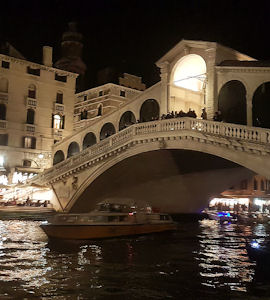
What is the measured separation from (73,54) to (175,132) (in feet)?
110

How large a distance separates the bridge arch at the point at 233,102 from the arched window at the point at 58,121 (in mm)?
20494

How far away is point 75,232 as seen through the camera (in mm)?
17641

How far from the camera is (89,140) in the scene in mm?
33250

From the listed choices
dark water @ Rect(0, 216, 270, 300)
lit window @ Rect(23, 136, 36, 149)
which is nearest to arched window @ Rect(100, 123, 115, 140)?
lit window @ Rect(23, 136, 36, 149)

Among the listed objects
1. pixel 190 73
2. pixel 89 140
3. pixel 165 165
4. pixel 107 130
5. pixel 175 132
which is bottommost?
pixel 165 165

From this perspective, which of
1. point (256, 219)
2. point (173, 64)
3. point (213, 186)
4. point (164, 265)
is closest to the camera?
point (164, 265)

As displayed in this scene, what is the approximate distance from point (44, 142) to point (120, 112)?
37.2ft

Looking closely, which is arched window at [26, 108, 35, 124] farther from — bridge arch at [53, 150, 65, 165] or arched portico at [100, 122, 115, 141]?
arched portico at [100, 122, 115, 141]

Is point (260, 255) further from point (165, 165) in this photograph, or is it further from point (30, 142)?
point (30, 142)

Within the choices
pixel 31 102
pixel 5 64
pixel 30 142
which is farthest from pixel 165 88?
pixel 5 64

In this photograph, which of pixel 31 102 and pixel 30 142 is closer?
pixel 31 102

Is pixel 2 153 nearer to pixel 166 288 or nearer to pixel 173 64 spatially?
pixel 173 64

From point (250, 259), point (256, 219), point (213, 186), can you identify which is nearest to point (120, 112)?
point (213, 186)

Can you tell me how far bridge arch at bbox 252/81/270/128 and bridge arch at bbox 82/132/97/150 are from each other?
14.8m
